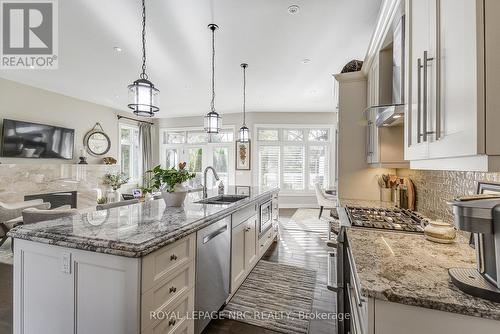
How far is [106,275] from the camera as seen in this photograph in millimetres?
1170

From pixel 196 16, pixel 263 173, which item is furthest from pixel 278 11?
pixel 263 173

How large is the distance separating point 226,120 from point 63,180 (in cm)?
452

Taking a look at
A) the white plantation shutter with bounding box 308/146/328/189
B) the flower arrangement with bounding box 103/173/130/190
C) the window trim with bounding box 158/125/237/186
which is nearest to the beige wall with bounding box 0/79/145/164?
the flower arrangement with bounding box 103/173/130/190

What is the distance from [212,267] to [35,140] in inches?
205

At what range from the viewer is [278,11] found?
99.5 inches

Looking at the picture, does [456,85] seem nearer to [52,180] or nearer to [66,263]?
[66,263]

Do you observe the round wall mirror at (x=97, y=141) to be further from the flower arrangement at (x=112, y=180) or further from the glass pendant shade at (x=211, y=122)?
the glass pendant shade at (x=211, y=122)

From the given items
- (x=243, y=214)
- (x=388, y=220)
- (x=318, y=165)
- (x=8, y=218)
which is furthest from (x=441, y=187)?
(x=318, y=165)

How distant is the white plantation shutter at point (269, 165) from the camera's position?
7.39 m

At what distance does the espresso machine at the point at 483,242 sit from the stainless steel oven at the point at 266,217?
7.67 ft

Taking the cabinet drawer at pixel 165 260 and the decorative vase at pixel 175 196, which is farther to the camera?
the decorative vase at pixel 175 196

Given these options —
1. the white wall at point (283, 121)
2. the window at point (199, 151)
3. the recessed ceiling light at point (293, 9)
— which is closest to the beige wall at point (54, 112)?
the window at point (199, 151)

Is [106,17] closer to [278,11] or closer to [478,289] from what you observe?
[278,11]

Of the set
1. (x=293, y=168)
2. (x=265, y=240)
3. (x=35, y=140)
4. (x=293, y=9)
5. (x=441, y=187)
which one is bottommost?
(x=265, y=240)
